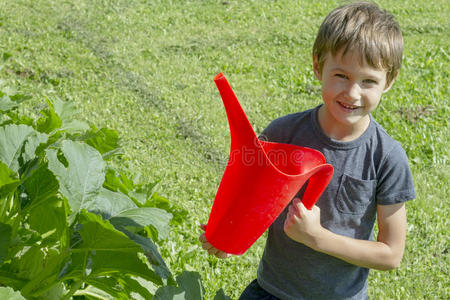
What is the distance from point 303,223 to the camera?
5.27 ft

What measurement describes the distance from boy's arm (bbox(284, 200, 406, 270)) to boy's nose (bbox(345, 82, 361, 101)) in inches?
13.2

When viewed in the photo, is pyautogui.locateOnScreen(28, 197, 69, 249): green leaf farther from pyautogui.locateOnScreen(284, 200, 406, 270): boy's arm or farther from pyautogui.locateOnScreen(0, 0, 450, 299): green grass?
pyautogui.locateOnScreen(0, 0, 450, 299): green grass

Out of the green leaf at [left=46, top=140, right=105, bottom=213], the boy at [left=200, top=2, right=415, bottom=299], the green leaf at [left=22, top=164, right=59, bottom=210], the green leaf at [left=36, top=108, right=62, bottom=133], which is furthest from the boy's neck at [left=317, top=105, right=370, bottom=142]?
the green leaf at [left=36, top=108, right=62, bottom=133]

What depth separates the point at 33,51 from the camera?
517 centimetres

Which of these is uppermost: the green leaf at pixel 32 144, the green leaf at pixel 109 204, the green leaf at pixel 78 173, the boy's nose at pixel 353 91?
the boy's nose at pixel 353 91

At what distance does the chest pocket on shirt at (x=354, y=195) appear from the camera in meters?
1.80

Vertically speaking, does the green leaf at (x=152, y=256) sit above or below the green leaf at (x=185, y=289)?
above

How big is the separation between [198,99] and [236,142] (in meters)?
3.31

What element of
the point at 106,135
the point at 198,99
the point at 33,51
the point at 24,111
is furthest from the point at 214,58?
the point at 106,135

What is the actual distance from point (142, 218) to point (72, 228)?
7.0 inches

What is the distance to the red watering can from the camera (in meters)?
1.45

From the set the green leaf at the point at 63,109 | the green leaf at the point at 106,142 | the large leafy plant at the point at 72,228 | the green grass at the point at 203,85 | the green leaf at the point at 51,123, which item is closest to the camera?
the large leafy plant at the point at 72,228

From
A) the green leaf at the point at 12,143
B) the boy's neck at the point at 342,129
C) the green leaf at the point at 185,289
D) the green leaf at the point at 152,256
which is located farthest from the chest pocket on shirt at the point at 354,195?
the green leaf at the point at 12,143

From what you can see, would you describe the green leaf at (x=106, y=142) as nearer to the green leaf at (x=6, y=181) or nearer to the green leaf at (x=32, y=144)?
the green leaf at (x=32, y=144)
